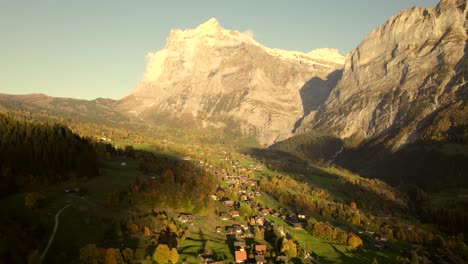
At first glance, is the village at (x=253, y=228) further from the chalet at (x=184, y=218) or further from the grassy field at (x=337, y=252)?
the grassy field at (x=337, y=252)

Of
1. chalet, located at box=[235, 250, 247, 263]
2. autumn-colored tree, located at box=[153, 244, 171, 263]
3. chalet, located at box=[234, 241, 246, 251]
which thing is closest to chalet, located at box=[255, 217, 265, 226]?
chalet, located at box=[234, 241, 246, 251]

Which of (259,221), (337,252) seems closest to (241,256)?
(337,252)

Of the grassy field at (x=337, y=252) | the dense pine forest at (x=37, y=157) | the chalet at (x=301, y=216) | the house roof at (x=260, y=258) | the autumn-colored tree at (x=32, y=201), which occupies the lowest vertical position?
the grassy field at (x=337, y=252)

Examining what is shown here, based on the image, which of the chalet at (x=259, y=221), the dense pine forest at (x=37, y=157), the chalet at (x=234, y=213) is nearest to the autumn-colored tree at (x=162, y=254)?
the dense pine forest at (x=37, y=157)

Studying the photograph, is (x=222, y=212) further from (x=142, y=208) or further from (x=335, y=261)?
(x=335, y=261)

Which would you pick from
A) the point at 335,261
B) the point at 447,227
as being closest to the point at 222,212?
the point at 335,261

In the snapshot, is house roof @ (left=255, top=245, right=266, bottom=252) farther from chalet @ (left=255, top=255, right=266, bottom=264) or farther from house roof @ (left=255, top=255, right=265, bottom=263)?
chalet @ (left=255, top=255, right=266, bottom=264)
